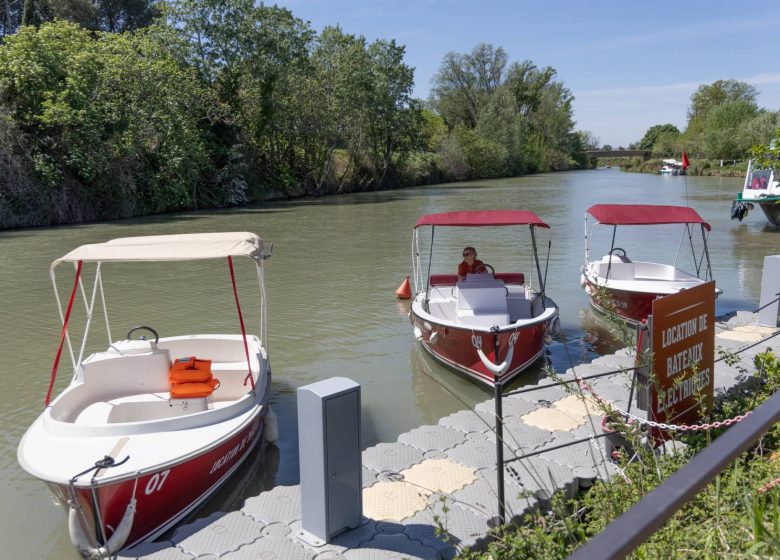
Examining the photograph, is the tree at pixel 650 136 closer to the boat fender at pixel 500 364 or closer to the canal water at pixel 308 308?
the canal water at pixel 308 308

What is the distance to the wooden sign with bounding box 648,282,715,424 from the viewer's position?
493cm

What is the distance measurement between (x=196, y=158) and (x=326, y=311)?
2563 centimetres

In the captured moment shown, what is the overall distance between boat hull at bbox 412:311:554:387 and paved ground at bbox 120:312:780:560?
1.79 m

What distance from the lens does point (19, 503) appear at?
6516mm

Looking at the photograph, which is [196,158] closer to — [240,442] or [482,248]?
[482,248]

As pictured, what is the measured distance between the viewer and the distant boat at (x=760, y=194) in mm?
26281

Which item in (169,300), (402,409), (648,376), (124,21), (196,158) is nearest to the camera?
(648,376)

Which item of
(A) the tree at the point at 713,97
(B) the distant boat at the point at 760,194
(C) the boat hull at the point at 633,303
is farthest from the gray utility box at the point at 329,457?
(A) the tree at the point at 713,97

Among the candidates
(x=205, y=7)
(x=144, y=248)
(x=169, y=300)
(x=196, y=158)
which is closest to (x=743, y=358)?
(x=144, y=248)

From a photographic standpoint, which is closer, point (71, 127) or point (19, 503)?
point (19, 503)

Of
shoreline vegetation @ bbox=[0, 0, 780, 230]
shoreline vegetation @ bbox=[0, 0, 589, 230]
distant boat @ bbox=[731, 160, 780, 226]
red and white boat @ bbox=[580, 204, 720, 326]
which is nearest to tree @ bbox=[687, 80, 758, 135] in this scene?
shoreline vegetation @ bbox=[0, 0, 780, 230]

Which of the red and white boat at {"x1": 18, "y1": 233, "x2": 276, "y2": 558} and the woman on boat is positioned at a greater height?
the woman on boat

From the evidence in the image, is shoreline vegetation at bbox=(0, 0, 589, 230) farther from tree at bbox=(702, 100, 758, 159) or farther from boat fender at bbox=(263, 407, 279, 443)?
tree at bbox=(702, 100, 758, 159)

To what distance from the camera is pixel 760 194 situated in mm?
26500
